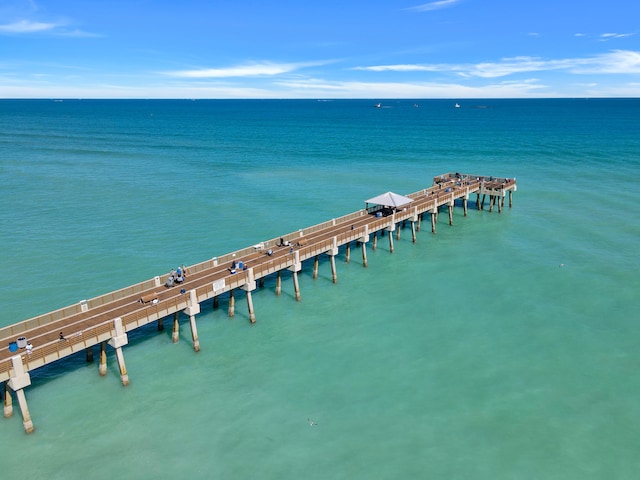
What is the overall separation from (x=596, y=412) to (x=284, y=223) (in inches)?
1382

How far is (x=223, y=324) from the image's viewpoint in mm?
30641

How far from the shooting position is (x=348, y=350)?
91.8ft

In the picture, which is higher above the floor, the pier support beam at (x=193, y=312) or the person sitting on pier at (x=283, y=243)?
the person sitting on pier at (x=283, y=243)

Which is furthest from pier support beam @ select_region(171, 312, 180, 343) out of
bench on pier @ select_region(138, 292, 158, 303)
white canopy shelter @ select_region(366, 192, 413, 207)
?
white canopy shelter @ select_region(366, 192, 413, 207)

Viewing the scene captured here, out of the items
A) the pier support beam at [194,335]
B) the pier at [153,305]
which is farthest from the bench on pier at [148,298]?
the pier support beam at [194,335]

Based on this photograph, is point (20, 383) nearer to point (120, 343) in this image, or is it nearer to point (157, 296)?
point (120, 343)

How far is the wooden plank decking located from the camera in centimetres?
2275

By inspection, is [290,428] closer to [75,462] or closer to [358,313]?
[75,462]

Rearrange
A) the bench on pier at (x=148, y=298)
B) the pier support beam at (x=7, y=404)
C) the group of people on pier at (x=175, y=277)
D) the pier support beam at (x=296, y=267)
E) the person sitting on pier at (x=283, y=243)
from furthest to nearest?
the person sitting on pier at (x=283, y=243)
the pier support beam at (x=296, y=267)
the group of people on pier at (x=175, y=277)
the bench on pier at (x=148, y=298)
the pier support beam at (x=7, y=404)

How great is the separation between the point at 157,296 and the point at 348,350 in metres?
11.9

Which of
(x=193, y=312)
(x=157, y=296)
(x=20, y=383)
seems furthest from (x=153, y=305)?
(x=20, y=383)

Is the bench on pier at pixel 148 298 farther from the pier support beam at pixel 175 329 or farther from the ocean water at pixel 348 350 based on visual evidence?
the ocean water at pixel 348 350

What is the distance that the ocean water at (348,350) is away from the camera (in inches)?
803

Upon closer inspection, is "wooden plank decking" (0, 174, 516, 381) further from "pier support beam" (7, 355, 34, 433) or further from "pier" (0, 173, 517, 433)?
"pier support beam" (7, 355, 34, 433)
